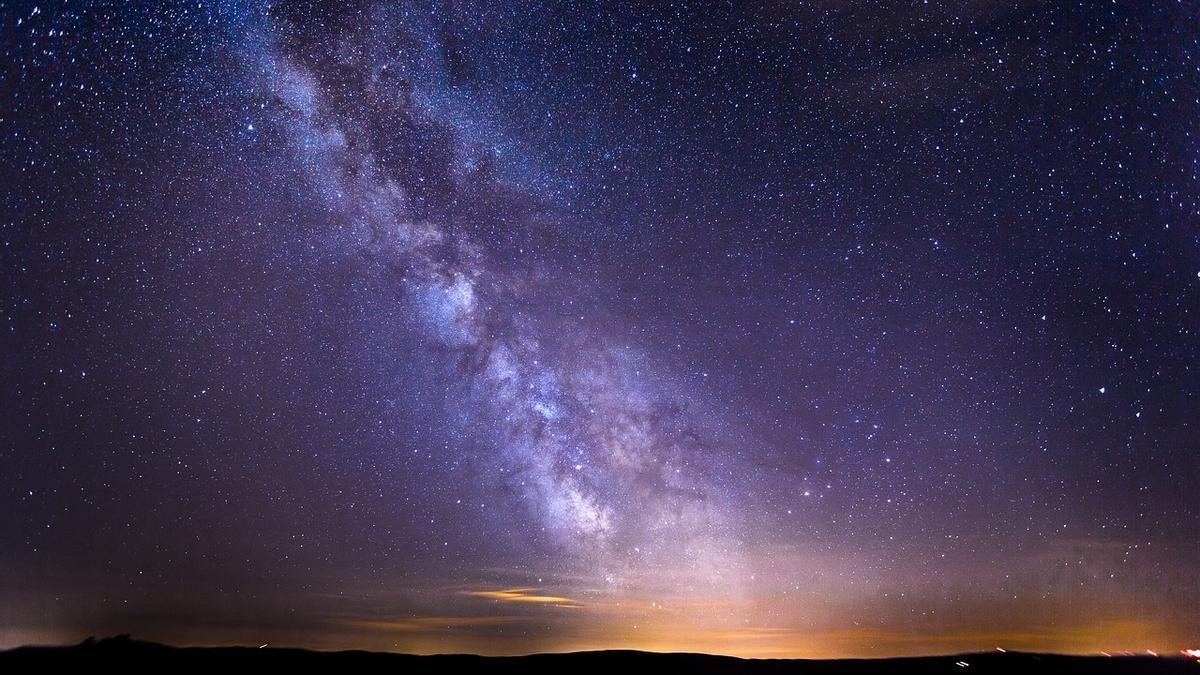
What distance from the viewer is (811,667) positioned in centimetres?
4297

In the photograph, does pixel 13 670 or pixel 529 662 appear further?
pixel 529 662

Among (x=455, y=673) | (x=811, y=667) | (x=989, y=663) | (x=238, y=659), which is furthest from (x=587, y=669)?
(x=989, y=663)

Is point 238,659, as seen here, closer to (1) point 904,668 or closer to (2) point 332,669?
(2) point 332,669

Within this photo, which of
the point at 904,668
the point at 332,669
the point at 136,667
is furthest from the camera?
the point at 904,668

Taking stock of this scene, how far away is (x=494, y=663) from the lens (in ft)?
130

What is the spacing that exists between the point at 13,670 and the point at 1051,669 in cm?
4434

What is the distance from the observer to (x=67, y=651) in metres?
27.2

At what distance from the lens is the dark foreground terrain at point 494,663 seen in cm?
2847

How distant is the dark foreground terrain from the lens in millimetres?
28469

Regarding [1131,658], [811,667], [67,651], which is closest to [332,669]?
[67,651]

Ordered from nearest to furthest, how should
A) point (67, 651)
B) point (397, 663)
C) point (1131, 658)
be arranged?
1. point (67, 651)
2. point (397, 663)
3. point (1131, 658)

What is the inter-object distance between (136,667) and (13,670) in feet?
11.7

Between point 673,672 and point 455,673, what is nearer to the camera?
point 455,673

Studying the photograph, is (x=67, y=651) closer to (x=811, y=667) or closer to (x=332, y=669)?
(x=332, y=669)
